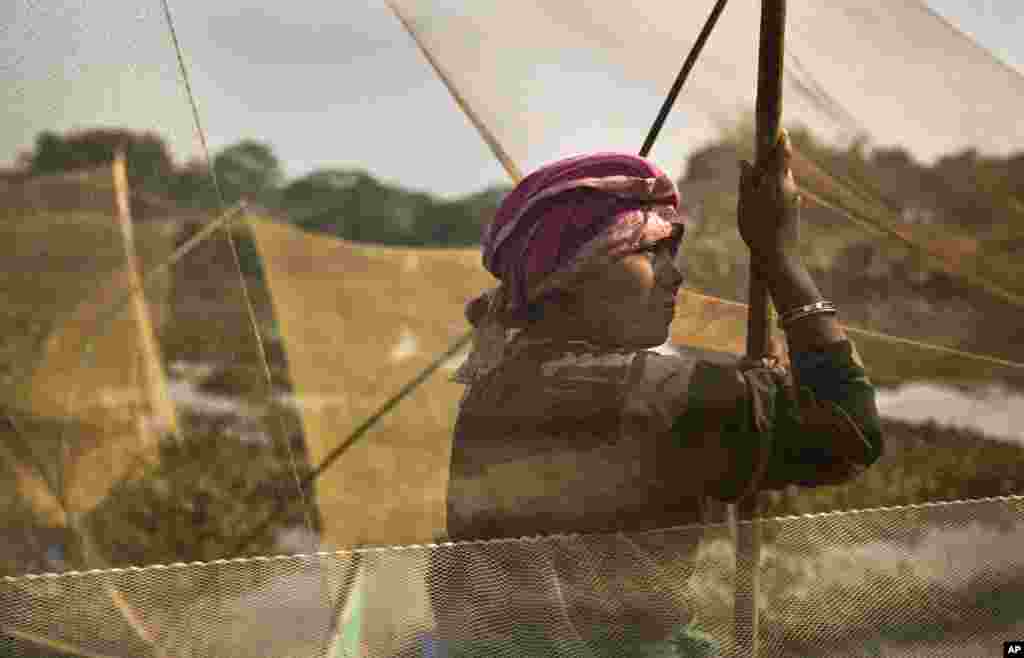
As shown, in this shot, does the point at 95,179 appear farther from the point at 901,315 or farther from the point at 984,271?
the point at 984,271

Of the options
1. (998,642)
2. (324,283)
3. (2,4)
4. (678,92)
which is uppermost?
(2,4)

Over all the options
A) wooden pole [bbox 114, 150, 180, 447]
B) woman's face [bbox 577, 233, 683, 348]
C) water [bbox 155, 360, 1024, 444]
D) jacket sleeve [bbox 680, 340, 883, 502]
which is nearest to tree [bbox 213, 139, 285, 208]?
wooden pole [bbox 114, 150, 180, 447]

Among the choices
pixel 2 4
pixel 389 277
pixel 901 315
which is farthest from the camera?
pixel 901 315

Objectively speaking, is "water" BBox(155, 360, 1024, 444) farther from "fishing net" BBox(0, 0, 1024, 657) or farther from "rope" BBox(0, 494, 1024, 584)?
"rope" BBox(0, 494, 1024, 584)

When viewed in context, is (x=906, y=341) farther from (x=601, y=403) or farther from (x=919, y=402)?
(x=601, y=403)

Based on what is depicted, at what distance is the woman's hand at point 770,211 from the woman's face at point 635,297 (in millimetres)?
166

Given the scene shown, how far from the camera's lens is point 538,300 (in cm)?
210

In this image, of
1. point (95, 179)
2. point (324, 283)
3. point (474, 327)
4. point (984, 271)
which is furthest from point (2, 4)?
point (984, 271)

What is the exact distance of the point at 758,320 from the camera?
2244 millimetres

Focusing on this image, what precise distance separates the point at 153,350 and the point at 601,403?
958 mm

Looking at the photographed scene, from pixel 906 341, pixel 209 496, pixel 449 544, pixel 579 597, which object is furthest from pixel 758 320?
pixel 209 496

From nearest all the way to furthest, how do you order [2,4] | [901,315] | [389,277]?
[2,4]
[389,277]
[901,315]

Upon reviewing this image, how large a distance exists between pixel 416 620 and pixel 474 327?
596mm

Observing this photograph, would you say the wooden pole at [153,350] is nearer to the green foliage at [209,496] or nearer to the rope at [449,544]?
the green foliage at [209,496]
